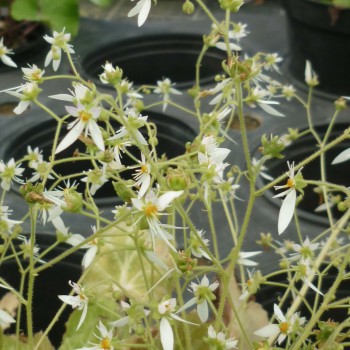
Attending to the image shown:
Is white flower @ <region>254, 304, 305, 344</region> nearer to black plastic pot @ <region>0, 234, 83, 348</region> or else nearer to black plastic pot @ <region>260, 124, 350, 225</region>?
black plastic pot @ <region>0, 234, 83, 348</region>

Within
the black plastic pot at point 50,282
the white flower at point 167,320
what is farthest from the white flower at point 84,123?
the black plastic pot at point 50,282

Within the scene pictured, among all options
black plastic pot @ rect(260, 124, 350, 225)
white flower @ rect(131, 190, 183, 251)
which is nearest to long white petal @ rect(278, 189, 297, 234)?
white flower @ rect(131, 190, 183, 251)

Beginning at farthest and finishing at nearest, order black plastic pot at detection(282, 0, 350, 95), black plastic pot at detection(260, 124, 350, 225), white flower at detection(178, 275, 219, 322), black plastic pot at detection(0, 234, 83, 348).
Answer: black plastic pot at detection(282, 0, 350, 95)
black plastic pot at detection(260, 124, 350, 225)
black plastic pot at detection(0, 234, 83, 348)
white flower at detection(178, 275, 219, 322)

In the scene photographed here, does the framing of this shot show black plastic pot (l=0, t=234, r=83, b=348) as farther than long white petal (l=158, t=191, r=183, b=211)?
Yes

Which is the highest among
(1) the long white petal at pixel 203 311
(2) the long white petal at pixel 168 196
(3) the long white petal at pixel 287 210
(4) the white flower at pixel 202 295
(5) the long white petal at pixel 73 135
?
(5) the long white petal at pixel 73 135

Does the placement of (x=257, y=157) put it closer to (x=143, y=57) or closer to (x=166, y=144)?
(x=166, y=144)

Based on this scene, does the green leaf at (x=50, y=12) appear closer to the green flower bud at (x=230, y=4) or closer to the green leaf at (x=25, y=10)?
the green leaf at (x=25, y=10)

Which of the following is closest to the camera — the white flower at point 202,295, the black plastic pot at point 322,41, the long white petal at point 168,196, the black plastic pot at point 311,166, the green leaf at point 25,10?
the long white petal at point 168,196
